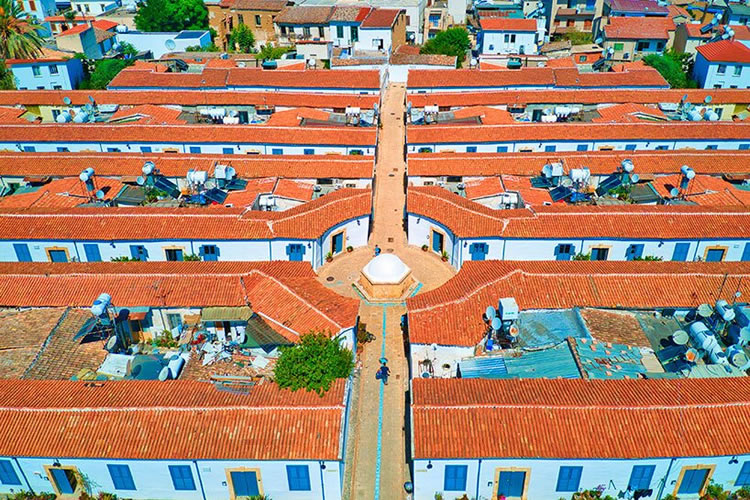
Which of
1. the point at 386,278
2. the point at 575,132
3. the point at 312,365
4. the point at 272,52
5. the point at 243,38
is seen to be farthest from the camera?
the point at 243,38

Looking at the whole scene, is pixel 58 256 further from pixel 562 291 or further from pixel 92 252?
pixel 562 291

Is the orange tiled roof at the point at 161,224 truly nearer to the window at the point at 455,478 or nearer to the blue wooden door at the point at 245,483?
the blue wooden door at the point at 245,483

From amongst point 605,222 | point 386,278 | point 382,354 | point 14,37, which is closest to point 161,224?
point 386,278

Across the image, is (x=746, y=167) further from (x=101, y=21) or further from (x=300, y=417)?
(x=101, y=21)

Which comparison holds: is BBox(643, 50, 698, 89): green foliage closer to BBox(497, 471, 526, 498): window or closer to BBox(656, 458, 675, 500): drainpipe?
BBox(656, 458, 675, 500): drainpipe

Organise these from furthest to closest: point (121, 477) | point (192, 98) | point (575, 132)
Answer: point (192, 98), point (575, 132), point (121, 477)

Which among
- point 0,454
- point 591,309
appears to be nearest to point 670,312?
point 591,309
